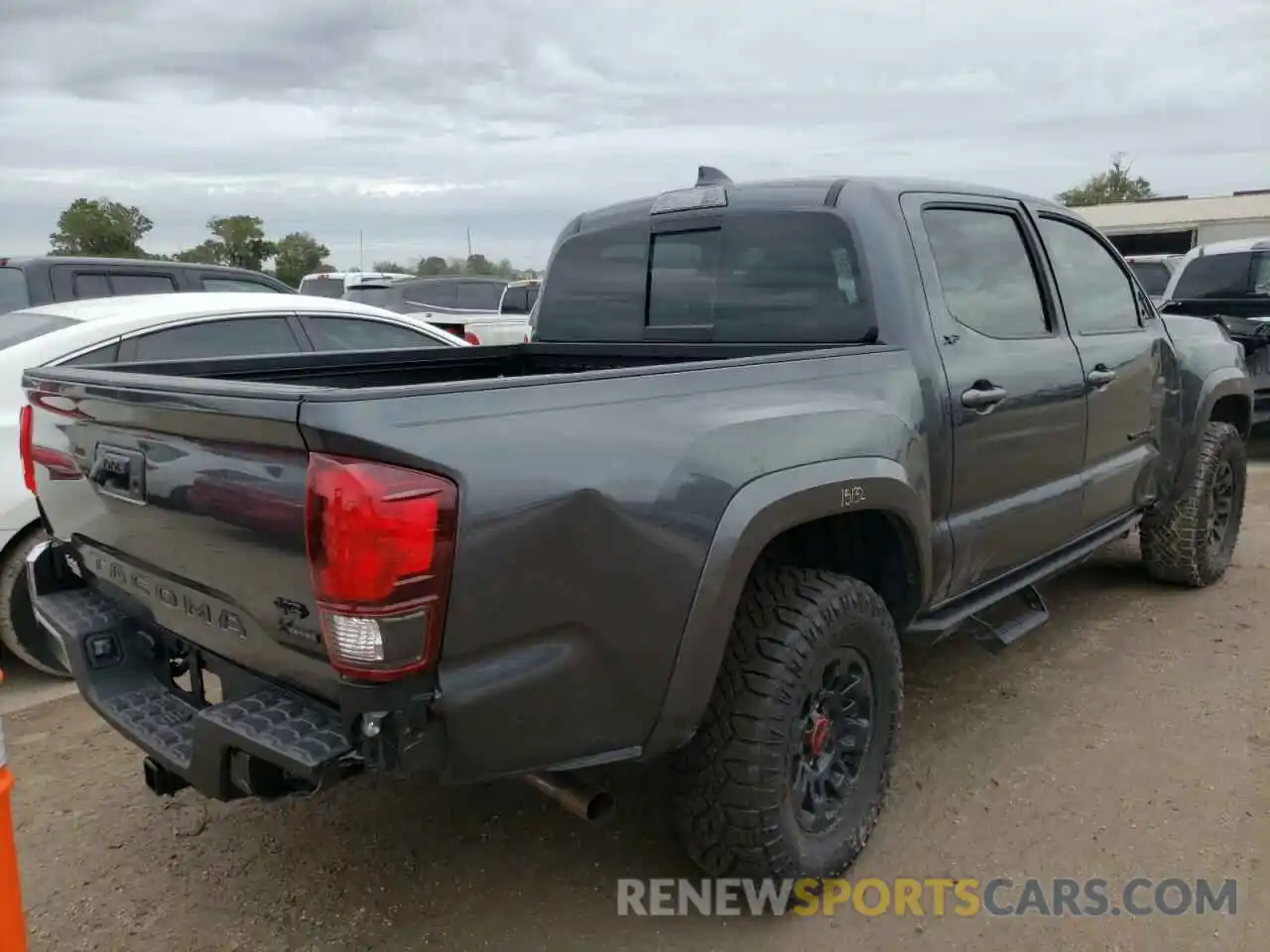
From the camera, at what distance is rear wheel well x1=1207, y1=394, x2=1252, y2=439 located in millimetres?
5480

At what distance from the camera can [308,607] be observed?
2.05m

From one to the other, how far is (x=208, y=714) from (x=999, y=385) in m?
2.61

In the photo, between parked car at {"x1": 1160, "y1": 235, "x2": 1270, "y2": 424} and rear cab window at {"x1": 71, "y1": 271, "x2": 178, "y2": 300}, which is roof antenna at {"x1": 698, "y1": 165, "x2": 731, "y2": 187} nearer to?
rear cab window at {"x1": 71, "y1": 271, "x2": 178, "y2": 300}

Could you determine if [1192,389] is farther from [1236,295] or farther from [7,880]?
[1236,295]

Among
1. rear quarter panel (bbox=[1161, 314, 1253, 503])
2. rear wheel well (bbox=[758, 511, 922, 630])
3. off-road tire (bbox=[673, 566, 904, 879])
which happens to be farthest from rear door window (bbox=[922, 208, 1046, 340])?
rear quarter panel (bbox=[1161, 314, 1253, 503])

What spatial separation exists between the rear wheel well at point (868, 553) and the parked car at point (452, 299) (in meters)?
9.47

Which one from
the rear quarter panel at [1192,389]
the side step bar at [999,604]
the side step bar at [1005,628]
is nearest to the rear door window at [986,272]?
the side step bar at [999,604]

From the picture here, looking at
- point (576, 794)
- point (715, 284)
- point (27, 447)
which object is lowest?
point (576, 794)

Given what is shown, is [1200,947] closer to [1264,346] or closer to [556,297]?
[556,297]

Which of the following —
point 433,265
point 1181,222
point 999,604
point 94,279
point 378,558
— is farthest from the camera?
point 433,265

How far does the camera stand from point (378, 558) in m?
1.90

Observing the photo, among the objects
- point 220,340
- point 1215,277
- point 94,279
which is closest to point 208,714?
point 220,340

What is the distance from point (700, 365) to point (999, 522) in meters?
1.58

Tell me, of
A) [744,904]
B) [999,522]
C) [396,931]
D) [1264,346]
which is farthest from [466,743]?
[1264,346]
